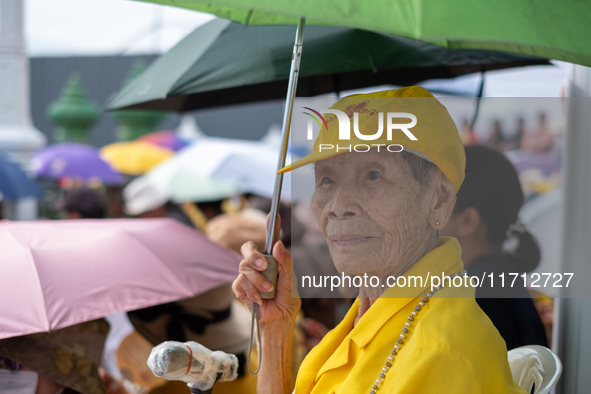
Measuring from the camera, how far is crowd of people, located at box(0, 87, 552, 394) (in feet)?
5.08

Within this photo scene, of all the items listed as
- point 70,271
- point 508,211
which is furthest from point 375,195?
point 70,271

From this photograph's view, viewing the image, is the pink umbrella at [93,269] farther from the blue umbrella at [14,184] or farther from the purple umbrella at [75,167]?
the purple umbrella at [75,167]

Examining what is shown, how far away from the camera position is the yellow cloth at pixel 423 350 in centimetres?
147

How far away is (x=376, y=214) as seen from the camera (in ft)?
5.59

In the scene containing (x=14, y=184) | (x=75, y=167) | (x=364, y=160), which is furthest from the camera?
(x=75, y=167)

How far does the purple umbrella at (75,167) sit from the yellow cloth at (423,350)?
637cm

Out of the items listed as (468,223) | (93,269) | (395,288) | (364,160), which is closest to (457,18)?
(364,160)

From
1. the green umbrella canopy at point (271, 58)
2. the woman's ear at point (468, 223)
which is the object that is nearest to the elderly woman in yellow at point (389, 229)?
Answer: the woman's ear at point (468, 223)

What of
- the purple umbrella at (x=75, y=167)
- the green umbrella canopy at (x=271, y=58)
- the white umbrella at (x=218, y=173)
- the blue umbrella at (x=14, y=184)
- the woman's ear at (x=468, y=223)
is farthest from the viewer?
the purple umbrella at (x=75, y=167)

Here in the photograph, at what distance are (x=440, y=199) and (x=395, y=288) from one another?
0.27 m

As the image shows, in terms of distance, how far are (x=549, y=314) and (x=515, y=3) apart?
8.74 ft

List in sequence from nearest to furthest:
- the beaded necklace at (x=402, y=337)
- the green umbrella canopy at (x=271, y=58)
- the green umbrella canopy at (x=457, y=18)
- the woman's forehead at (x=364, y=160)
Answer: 1. the green umbrella canopy at (x=457, y=18)
2. the beaded necklace at (x=402, y=337)
3. the woman's forehead at (x=364, y=160)
4. the green umbrella canopy at (x=271, y=58)

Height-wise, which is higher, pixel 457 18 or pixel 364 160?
pixel 457 18

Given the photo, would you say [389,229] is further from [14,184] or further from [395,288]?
[14,184]
